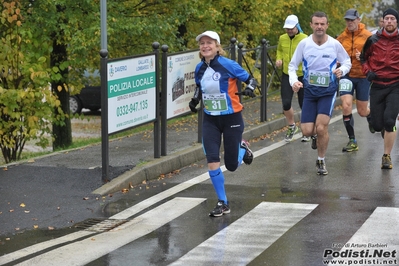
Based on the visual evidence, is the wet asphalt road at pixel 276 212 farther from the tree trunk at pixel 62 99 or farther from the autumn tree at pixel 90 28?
the tree trunk at pixel 62 99

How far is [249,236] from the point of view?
7578mm

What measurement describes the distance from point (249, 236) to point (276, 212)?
104 cm

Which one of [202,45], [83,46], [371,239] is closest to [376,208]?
[371,239]

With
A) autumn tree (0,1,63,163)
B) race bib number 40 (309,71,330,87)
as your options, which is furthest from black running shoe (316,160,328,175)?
autumn tree (0,1,63,163)

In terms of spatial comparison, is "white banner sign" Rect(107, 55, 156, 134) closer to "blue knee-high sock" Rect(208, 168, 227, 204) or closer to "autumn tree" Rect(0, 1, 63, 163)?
"blue knee-high sock" Rect(208, 168, 227, 204)

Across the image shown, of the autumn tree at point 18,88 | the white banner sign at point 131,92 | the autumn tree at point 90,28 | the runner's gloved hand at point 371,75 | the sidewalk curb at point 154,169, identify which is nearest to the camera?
the sidewalk curb at point 154,169

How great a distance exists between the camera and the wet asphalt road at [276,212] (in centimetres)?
702

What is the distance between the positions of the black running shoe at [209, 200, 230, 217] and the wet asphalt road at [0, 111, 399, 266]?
0.25 feet

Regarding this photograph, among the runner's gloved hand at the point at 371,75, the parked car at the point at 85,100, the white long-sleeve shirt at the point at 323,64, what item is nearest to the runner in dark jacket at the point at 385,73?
the runner's gloved hand at the point at 371,75

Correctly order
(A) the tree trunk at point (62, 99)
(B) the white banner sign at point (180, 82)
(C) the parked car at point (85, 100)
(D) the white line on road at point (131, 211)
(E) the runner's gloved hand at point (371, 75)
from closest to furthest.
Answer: (D) the white line on road at point (131, 211)
(E) the runner's gloved hand at point (371, 75)
(B) the white banner sign at point (180, 82)
(A) the tree trunk at point (62, 99)
(C) the parked car at point (85, 100)

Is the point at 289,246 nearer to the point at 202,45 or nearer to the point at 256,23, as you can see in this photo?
the point at 202,45

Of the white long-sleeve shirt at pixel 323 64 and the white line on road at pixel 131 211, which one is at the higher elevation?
the white long-sleeve shirt at pixel 323 64

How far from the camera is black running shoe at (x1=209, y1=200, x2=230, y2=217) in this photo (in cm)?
846

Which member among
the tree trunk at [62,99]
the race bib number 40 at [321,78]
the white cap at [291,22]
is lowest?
→ the tree trunk at [62,99]
